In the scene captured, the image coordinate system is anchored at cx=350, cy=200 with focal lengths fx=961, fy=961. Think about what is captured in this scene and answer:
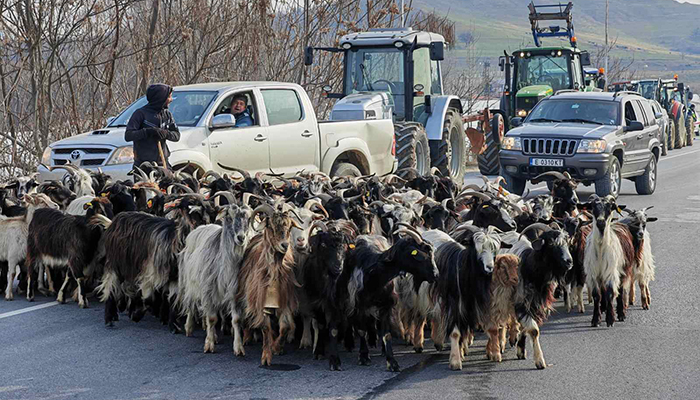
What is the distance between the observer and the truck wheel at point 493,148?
24.3 meters

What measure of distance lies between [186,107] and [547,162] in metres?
7.90

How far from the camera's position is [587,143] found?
1855 centimetres

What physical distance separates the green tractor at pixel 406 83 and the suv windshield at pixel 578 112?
2.04 m

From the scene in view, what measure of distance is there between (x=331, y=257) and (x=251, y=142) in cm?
614

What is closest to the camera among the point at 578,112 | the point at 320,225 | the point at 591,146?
the point at 320,225

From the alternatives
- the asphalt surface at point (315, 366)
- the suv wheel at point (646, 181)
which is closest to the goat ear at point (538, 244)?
the asphalt surface at point (315, 366)

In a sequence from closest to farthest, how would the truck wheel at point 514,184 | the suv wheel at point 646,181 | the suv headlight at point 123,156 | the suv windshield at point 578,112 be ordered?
the suv headlight at point 123,156 → the truck wheel at point 514,184 → the suv windshield at point 578,112 → the suv wheel at point 646,181

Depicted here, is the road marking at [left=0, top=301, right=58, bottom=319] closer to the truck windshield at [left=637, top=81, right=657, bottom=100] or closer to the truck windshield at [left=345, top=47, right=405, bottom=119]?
the truck windshield at [left=345, top=47, right=405, bottom=119]

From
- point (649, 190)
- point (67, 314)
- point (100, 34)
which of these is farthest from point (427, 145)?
point (67, 314)

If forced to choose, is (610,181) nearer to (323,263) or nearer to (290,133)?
(290,133)

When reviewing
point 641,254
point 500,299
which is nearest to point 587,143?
point 641,254

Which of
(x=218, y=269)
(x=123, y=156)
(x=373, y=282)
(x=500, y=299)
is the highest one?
(x=123, y=156)

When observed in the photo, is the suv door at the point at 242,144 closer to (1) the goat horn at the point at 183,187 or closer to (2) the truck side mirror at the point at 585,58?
(1) the goat horn at the point at 183,187

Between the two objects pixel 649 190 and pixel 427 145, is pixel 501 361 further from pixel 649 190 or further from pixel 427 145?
pixel 649 190
